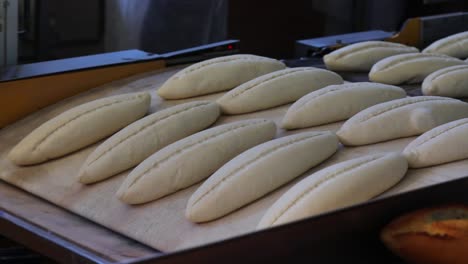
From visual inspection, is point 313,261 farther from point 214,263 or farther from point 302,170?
point 302,170

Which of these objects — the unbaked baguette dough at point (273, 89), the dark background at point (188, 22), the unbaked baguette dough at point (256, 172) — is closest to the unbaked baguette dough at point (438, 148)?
the unbaked baguette dough at point (256, 172)

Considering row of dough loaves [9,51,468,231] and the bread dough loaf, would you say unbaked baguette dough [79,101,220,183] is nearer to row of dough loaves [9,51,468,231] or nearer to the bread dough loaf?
row of dough loaves [9,51,468,231]

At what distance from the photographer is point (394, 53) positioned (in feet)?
7.71

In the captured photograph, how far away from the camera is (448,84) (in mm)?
2039

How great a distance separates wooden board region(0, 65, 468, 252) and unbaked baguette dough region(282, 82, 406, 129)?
0.09 feet

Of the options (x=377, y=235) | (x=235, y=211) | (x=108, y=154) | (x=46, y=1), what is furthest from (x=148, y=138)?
(x=46, y=1)

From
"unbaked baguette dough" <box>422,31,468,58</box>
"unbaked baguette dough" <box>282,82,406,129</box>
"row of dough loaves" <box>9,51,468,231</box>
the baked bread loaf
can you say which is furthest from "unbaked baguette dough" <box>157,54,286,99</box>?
the baked bread loaf

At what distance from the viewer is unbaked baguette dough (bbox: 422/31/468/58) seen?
A: 2.43 m

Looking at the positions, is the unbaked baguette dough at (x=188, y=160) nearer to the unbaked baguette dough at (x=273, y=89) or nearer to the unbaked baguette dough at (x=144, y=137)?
the unbaked baguette dough at (x=144, y=137)

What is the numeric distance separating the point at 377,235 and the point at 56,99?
131 centimetres

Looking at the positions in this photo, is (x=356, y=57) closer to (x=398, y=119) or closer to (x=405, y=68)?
(x=405, y=68)

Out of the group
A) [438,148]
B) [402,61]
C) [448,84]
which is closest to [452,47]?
[402,61]

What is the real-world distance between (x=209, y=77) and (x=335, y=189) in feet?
2.39

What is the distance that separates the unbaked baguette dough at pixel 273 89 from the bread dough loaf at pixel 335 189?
49cm
